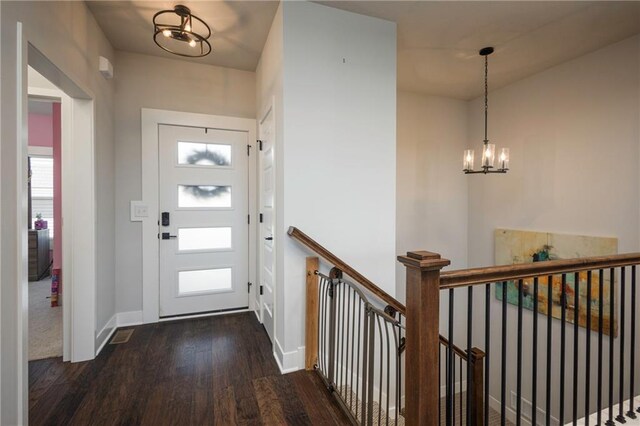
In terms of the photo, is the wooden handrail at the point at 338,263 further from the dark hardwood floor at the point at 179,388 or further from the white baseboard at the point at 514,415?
the white baseboard at the point at 514,415

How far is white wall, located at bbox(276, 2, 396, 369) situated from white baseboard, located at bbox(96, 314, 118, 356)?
1.52 meters

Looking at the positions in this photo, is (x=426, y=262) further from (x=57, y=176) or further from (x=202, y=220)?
(x=57, y=176)

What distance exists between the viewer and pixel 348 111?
2477 mm

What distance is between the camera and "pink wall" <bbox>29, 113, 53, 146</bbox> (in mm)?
5109

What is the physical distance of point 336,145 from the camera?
2438 mm

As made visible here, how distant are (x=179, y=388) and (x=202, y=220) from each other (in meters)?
1.73

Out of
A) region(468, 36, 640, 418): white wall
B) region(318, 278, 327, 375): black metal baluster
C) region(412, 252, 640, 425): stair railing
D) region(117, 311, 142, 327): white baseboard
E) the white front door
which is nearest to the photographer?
region(412, 252, 640, 425): stair railing

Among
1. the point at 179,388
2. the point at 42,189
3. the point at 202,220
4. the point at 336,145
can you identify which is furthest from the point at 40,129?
the point at 336,145

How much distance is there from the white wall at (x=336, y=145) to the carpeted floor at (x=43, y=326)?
2.00 metres

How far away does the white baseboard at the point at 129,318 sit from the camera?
3.07 metres

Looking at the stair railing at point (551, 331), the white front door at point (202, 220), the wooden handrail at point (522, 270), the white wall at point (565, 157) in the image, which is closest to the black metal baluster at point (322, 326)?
the stair railing at point (551, 331)

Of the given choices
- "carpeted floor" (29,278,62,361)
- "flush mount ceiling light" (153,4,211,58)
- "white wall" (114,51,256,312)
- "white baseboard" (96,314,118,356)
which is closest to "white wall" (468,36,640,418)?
"flush mount ceiling light" (153,4,211,58)

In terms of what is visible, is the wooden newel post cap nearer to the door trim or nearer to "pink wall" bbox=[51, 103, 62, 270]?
the door trim

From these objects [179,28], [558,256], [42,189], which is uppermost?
[179,28]
